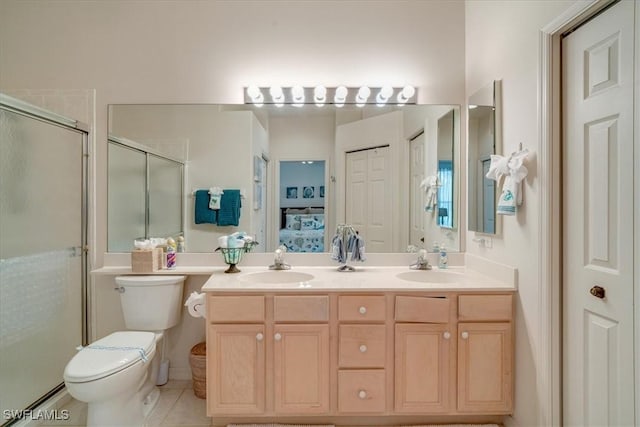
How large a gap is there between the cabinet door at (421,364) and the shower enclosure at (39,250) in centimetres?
206

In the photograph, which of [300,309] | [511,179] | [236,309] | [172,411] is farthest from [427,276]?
[172,411]

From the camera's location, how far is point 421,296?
1688mm

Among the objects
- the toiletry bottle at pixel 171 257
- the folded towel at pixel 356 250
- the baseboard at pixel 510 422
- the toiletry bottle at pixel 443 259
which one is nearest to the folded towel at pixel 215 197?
the toiletry bottle at pixel 171 257

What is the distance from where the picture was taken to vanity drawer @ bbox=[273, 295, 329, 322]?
66.3 inches

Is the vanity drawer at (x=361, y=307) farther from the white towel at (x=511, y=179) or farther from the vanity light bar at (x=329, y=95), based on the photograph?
the vanity light bar at (x=329, y=95)

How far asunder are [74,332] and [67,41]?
6.38 ft

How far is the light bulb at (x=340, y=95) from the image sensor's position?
2.21 meters

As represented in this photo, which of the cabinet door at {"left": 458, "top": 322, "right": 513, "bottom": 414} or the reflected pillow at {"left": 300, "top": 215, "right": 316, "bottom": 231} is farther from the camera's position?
the reflected pillow at {"left": 300, "top": 215, "right": 316, "bottom": 231}

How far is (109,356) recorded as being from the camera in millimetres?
1608

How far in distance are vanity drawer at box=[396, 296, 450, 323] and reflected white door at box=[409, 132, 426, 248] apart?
Answer: 61 centimetres

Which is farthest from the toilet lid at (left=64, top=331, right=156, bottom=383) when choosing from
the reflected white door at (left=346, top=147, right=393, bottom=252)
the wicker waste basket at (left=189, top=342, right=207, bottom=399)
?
the reflected white door at (left=346, top=147, right=393, bottom=252)

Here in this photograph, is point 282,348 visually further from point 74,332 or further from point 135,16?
point 135,16

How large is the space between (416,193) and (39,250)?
239cm

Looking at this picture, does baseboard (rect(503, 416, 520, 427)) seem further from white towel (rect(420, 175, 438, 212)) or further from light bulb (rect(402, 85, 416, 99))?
Answer: light bulb (rect(402, 85, 416, 99))
